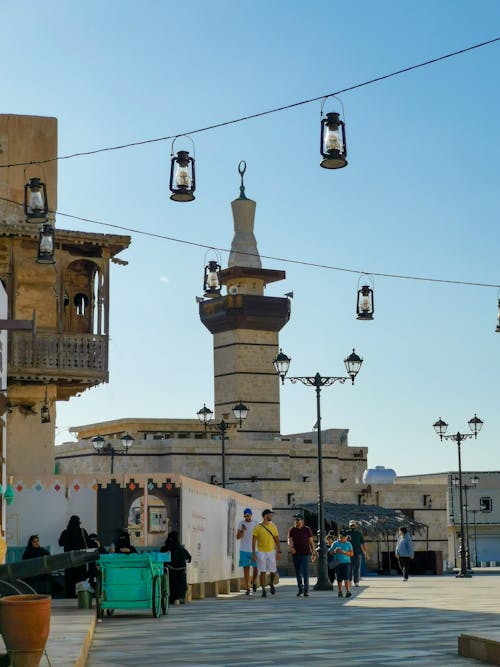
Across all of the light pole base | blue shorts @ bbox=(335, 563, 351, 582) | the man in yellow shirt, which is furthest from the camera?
the light pole base

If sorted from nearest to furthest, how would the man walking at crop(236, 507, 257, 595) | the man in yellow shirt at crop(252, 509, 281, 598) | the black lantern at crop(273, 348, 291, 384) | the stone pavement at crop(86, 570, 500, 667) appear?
1. the stone pavement at crop(86, 570, 500, 667)
2. the man in yellow shirt at crop(252, 509, 281, 598)
3. the man walking at crop(236, 507, 257, 595)
4. the black lantern at crop(273, 348, 291, 384)

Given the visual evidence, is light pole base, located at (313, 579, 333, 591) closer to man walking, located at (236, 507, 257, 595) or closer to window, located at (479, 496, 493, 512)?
man walking, located at (236, 507, 257, 595)

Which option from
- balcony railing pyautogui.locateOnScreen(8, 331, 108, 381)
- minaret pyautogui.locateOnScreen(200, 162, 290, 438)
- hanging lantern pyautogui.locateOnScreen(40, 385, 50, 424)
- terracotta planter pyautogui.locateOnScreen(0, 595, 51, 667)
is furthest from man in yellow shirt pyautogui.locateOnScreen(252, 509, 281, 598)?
minaret pyautogui.locateOnScreen(200, 162, 290, 438)


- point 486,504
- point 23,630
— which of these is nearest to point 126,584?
point 23,630

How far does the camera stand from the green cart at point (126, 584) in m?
15.4

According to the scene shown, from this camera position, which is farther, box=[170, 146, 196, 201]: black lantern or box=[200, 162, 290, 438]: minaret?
box=[200, 162, 290, 438]: minaret

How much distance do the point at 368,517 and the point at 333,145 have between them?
34565 millimetres

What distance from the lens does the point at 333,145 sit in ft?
45.8

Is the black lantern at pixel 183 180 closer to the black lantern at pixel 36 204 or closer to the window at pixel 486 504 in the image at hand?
the black lantern at pixel 36 204

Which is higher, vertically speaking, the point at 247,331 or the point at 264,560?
the point at 247,331

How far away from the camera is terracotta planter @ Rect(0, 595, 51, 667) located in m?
8.27

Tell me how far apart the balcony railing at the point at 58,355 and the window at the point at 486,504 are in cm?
5940

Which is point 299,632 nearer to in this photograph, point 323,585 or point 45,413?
point 323,585

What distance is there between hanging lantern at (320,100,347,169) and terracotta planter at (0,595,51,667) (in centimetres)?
730
